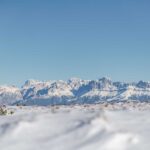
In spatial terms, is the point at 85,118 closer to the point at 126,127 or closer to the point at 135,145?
the point at 126,127

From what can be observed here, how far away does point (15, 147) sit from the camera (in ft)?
31.9

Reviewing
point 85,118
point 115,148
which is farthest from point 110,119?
point 115,148

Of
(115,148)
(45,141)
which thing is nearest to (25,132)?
(45,141)

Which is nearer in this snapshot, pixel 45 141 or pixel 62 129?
pixel 45 141

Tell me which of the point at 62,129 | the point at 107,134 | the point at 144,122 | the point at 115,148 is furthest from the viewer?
the point at 144,122

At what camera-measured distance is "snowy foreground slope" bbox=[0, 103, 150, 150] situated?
966 centimetres

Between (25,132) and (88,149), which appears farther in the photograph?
(25,132)

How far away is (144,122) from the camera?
38.6ft

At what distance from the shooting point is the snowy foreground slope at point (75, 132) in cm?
966

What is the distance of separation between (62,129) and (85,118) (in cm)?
91

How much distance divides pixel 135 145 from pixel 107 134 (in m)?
0.76

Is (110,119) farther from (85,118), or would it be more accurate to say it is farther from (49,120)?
(49,120)

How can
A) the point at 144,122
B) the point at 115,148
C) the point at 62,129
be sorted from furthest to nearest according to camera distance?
the point at 144,122 → the point at 62,129 → the point at 115,148

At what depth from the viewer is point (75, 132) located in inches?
406
